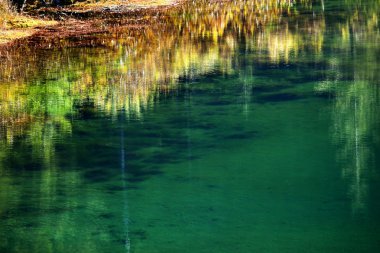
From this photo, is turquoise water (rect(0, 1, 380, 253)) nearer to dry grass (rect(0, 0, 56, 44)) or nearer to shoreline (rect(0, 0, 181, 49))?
shoreline (rect(0, 0, 181, 49))

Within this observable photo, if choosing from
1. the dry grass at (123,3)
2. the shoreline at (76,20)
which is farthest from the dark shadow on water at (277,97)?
the dry grass at (123,3)

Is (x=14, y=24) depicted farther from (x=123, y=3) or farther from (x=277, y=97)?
(x=277, y=97)

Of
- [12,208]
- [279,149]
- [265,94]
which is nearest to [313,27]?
[265,94]

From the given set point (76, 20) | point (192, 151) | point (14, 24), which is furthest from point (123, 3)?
point (192, 151)

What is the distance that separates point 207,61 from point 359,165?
25.6 feet

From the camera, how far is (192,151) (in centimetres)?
962

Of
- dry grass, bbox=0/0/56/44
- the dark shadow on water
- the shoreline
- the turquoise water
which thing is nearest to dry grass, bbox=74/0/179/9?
the shoreline

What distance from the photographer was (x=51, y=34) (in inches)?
820

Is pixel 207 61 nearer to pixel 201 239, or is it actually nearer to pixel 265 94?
pixel 265 94

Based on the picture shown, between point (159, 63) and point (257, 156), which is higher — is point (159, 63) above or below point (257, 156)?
above

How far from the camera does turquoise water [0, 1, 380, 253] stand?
7.10m

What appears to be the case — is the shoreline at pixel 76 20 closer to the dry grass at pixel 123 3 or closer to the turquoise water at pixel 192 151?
the dry grass at pixel 123 3

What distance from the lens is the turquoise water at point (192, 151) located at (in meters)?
7.10

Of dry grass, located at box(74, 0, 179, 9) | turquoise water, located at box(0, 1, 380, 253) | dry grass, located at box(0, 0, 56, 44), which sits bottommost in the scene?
turquoise water, located at box(0, 1, 380, 253)
